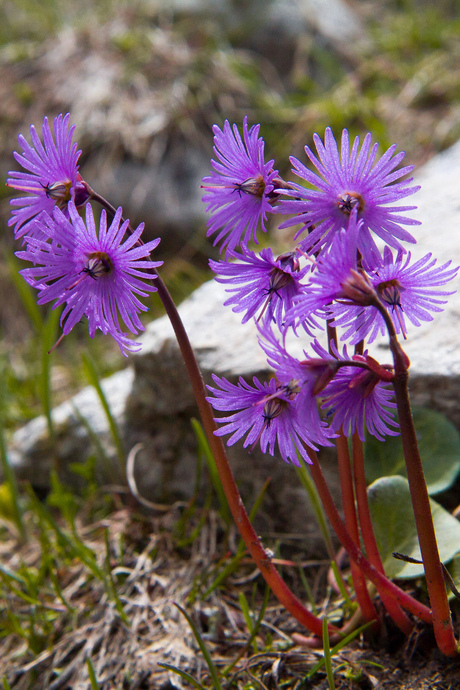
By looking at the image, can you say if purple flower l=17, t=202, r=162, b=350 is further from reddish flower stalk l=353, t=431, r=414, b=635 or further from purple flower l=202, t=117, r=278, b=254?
reddish flower stalk l=353, t=431, r=414, b=635

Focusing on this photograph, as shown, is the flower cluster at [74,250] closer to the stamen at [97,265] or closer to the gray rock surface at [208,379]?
the stamen at [97,265]

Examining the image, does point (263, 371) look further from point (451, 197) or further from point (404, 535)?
point (451, 197)

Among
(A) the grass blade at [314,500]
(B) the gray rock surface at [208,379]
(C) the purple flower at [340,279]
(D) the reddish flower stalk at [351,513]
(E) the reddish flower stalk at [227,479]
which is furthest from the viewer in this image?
(B) the gray rock surface at [208,379]

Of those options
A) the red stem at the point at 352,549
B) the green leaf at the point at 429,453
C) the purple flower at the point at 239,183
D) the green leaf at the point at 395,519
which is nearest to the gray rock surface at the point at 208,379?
the green leaf at the point at 429,453

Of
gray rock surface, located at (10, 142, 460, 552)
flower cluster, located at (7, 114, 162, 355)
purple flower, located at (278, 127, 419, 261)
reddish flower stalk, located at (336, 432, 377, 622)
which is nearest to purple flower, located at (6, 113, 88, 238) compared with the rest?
flower cluster, located at (7, 114, 162, 355)

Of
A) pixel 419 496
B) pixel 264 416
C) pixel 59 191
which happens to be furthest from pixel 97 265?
pixel 419 496

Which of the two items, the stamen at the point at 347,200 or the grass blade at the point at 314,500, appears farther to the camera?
the grass blade at the point at 314,500

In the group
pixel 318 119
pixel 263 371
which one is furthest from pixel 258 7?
pixel 263 371

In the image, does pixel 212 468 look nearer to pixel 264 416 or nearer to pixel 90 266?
pixel 264 416
